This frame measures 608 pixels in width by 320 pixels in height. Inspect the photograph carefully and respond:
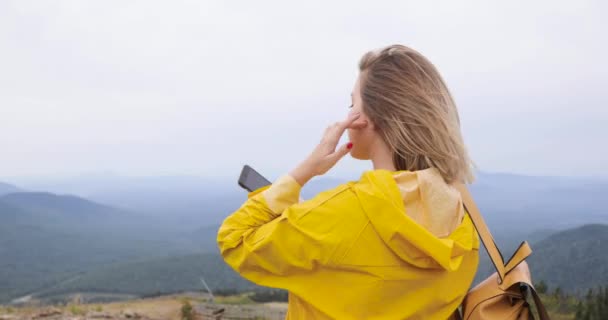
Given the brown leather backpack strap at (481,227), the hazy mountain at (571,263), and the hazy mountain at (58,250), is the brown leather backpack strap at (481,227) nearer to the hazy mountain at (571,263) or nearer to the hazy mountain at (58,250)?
the hazy mountain at (571,263)

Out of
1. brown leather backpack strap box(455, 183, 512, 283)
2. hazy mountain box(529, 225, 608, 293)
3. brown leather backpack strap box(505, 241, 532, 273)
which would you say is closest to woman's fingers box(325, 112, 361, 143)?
brown leather backpack strap box(455, 183, 512, 283)

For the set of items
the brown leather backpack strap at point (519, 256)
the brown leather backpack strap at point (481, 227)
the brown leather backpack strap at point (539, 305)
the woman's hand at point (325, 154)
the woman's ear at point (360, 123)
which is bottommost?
the brown leather backpack strap at point (539, 305)

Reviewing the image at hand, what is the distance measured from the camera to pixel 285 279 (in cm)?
160

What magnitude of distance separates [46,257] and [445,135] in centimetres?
12676

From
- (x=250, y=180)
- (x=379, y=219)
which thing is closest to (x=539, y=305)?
(x=379, y=219)

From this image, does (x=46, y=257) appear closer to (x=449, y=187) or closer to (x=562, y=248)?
(x=562, y=248)

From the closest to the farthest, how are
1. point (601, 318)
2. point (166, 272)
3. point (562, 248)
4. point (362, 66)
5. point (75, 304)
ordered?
point (362, 66)
point (601, 318)
point (75, 304)
point (562, 248)
point (166, 272)

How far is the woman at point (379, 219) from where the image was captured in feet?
4.80

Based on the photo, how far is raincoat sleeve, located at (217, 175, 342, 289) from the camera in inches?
57.7

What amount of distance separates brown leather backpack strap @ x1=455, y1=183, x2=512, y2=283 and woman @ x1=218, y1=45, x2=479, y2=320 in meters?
0.03

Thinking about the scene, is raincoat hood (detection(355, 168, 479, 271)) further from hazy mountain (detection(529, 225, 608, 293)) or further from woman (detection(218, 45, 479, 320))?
hazy mountain (detection(529, 225, 608, 293))

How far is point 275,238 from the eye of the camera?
1.50 meters

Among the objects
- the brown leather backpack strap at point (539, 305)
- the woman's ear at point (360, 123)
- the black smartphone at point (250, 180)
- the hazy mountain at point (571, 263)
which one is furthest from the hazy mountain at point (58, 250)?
the brown leather backpack strap at point (539, 305)

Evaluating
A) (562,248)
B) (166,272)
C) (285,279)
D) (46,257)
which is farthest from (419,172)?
(46,257)
